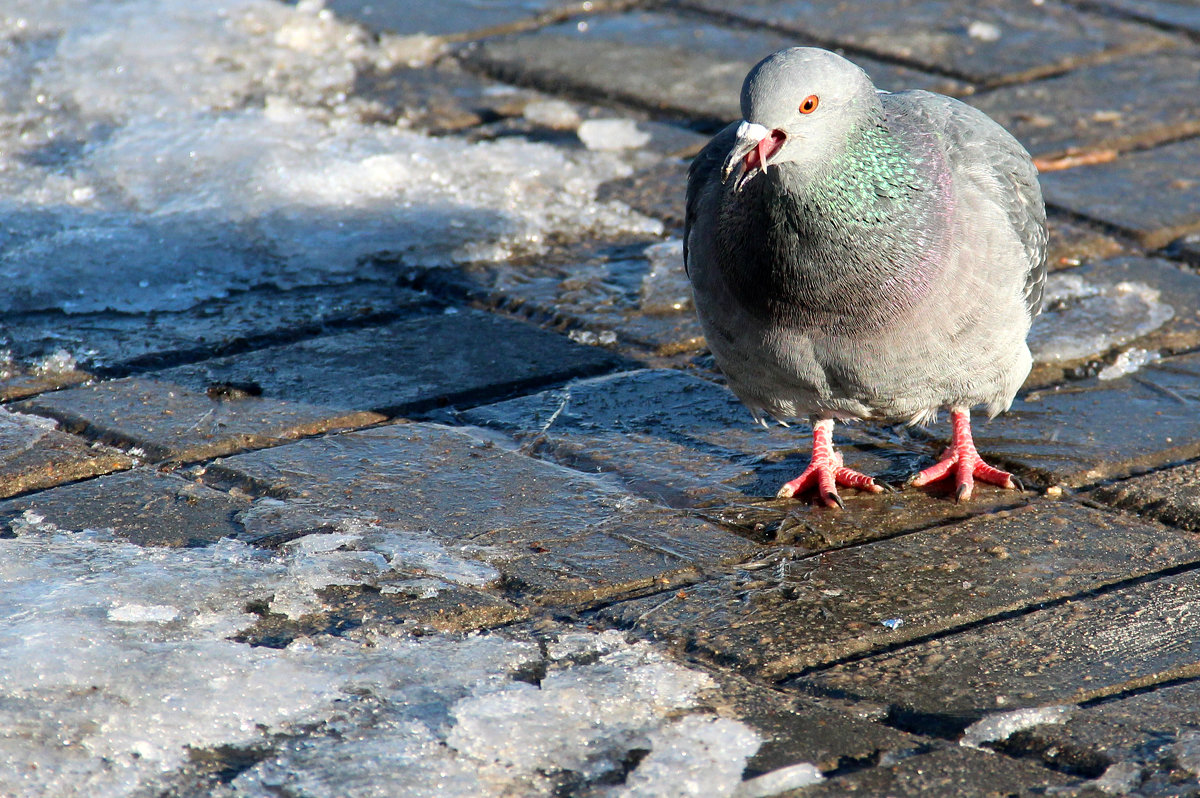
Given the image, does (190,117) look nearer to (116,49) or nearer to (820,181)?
(116,49)

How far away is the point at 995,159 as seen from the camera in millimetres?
3846

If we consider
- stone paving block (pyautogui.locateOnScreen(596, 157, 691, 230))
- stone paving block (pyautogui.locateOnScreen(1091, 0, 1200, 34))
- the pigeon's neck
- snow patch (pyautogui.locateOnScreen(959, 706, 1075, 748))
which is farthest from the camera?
stone paving block (pyautogui.locateOnScreen(1091, 0, 1200, 34))

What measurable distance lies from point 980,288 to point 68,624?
229cm

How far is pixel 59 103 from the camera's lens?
21.6 ft

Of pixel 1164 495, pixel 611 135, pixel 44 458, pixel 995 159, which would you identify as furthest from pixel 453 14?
pixel 1164 495

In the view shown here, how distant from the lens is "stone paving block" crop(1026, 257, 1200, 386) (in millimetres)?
4426

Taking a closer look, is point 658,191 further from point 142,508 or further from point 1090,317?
point 142,508

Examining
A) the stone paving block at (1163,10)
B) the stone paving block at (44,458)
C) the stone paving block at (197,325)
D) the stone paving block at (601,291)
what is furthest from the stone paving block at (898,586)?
the stone paving block at (1163,10)

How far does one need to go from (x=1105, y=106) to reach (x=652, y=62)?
220cm

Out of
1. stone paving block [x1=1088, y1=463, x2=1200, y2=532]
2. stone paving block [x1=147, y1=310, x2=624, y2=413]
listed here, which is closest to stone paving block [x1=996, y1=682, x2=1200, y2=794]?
stone paving block [x1=1088, y1=463, x2=1200, y2=532]

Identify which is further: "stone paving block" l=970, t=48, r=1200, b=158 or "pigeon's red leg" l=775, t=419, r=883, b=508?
"stone paving block" l=970, t=48, r=1200, b=158

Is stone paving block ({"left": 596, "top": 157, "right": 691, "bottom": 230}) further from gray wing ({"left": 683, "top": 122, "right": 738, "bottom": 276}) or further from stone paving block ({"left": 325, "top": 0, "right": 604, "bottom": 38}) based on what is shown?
stone paving block ({"left": 325, "top": 0, "right": 604, "bottom": 38})

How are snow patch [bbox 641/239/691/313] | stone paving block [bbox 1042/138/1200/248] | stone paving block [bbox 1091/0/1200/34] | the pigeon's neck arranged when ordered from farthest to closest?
1. stone paving block [bbox 1091/0/1200/34]
2. stone paving block [bbox 1042/138/1200/248]
3. snow patch [bbox 641/239/691/313]
4. the pigeon's neck

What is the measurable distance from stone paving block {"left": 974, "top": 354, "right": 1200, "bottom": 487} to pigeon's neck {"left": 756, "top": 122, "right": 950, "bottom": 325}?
2.41 feet
